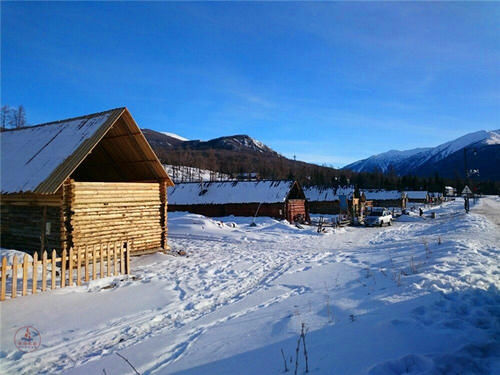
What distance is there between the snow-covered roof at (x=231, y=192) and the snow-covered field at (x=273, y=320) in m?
26.2

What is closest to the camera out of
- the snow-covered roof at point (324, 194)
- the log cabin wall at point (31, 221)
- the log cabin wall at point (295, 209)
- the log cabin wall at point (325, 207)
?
the log cabin wall at point (31, 221)

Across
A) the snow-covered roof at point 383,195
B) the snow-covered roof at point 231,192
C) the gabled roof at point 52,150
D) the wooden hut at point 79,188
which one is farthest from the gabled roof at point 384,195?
the gabled roof at point 52,150

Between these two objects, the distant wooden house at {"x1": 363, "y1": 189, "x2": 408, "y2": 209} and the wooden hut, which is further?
the distant wooden house at {"x1": 363, "y1": 189, "x2": 408, "y2": 209}

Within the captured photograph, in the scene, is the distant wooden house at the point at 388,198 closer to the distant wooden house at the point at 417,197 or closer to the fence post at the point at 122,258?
the distant wooden house at the point at 417,197

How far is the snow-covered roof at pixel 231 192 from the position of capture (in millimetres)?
38219

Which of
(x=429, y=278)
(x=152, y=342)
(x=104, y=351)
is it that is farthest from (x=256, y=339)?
(x=429, y=278)

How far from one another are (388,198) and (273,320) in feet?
226

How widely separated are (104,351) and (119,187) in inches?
389

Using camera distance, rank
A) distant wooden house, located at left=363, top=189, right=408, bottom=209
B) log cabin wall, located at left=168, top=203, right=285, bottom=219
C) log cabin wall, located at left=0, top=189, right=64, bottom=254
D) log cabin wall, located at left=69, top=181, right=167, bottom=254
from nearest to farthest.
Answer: log cabin wall, located at left=0, top=189, right=64, bottom=254 < log cabin wall, located at left=69, top=181, right=167, bottom=254 < log cabin wall, located at left=168, top=203, right=285, bottom=219 < distant wooden house, located at left=363, top=189, right=408, bottom=209

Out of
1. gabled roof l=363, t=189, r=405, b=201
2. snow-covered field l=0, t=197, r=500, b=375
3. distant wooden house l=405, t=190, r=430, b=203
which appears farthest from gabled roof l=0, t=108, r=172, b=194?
distant wooden house l=405, t=190, r=430, b=203

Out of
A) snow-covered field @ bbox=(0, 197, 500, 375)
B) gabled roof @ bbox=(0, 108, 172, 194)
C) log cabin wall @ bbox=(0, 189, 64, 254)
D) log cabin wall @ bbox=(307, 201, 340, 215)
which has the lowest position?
log cabin wall @ bbox=(307, 201, 340, 215)


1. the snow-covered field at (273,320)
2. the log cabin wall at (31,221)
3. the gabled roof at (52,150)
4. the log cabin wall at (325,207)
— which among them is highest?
the gabled roof at (52,150)

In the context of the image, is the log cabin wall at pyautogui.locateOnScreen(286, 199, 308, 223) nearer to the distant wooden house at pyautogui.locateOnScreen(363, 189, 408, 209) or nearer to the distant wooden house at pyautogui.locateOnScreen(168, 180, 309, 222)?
the distant wooden house at pyautogui.locateOnScreen(168, 180, 309, 222)

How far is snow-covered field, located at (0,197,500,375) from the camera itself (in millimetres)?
4621
